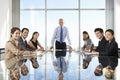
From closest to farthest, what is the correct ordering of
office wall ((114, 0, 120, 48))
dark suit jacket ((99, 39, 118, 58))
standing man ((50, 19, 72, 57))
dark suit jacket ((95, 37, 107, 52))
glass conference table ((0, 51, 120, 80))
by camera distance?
glass conference table ((0, 51, 120, 80)) → dark suit jacket ((99, 39, 118, 58)) → dark suit jacket ((95, 37, 107, 52)) → standing man ((50, 19, 72, 57)) → office wall ((114, 0, 120, 48))

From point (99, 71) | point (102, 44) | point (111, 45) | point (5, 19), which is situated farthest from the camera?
point (5, 19)

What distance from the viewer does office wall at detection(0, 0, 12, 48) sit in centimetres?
975

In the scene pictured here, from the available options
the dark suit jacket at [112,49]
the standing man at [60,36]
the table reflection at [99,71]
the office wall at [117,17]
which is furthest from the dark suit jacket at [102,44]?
the office wall at [117,17]

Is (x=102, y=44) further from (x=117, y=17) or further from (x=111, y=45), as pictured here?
(x=117, y=17)

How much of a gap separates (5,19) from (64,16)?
231 cm

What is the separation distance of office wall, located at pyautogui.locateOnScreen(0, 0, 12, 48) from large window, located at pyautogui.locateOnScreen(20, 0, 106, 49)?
0.56 m

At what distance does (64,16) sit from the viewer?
11.2 m

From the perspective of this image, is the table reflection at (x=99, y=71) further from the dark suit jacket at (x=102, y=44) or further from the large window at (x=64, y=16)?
the large window at (x=64, y=16)

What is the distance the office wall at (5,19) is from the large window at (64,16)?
0.56 m

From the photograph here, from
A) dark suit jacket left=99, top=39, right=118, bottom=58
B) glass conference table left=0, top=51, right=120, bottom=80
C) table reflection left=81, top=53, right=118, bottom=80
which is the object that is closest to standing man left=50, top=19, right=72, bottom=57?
dark suit jacket left=99, top=39, right=118, bottom=58

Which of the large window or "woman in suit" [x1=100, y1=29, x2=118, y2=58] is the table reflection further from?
the large window

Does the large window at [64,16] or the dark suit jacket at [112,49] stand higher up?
the large window at [64,16]

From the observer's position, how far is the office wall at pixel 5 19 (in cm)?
975

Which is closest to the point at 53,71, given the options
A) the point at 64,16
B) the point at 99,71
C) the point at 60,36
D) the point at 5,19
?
the point at 99,71
